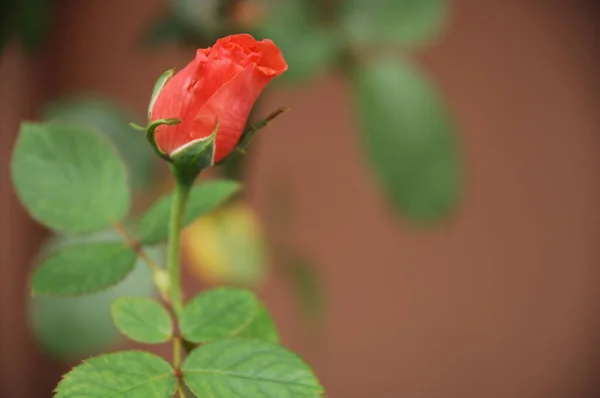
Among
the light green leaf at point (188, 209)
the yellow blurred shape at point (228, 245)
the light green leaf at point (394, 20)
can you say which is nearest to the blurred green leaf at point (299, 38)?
the light green leaf at point (394, 20)

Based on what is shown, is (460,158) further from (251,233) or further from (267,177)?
(267,177)

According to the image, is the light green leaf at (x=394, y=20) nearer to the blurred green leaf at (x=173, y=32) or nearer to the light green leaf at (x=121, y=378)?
the blurred green leaf at (x=173, y=32)

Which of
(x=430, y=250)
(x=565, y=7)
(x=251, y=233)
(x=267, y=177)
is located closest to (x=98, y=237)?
(x=251, y=233)

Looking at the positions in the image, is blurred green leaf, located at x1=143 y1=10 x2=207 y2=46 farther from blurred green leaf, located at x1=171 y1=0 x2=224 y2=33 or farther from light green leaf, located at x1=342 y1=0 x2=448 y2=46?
light green leaf, located at x1=342 y1=0 x2=448 y2=46

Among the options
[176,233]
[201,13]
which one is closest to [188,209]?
A: [176,233]

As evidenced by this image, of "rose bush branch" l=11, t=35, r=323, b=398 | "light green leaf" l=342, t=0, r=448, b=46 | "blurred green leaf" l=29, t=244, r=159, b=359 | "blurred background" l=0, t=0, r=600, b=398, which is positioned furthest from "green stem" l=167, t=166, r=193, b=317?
"blurred background" l=0, t=0, r=600, b=398

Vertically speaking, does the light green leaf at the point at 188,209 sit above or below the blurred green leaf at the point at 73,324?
above
